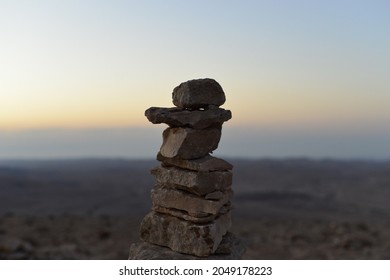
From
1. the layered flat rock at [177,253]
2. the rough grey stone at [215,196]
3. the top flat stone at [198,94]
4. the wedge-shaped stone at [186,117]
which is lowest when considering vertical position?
the layered flat rock at [177,253]

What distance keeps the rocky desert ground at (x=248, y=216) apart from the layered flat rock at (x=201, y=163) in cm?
201

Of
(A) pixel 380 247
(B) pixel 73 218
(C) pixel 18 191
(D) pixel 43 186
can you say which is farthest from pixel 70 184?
(A) pixel 380 247

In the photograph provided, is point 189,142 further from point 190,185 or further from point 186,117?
point 190,185

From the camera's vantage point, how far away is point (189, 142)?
30.0ft

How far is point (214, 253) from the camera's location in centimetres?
925

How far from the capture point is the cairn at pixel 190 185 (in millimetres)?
8875

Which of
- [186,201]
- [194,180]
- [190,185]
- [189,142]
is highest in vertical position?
[189,142]

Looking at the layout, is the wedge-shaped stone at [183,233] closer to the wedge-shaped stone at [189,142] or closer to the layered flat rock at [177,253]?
the layered flat rock at [177,253]

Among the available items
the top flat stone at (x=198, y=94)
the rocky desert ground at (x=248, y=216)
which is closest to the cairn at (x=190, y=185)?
the top flat stone at (x=198, y=94)

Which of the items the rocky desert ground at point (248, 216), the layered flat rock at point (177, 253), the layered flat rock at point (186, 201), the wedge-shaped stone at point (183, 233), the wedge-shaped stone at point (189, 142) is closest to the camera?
the wedge-shaped stone at point (183, 233)

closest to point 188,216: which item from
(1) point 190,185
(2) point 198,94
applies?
(1) point 190,185

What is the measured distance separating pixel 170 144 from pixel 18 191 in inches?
2881

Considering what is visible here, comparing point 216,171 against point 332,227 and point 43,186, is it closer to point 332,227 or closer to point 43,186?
point 332,227

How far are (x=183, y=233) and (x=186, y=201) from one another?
24.6 inches
